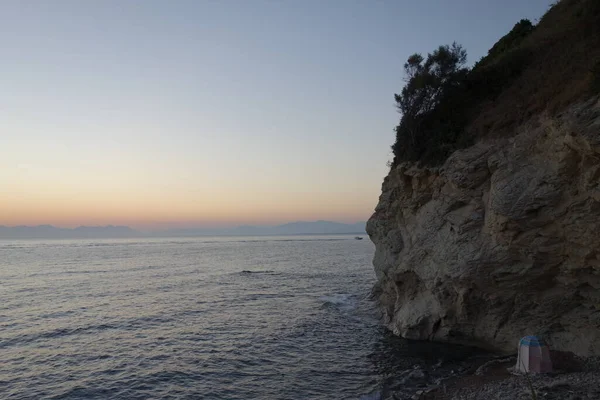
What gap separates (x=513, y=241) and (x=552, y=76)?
7.89m

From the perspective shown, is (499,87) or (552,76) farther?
(499,87)

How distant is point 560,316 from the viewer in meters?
16.8

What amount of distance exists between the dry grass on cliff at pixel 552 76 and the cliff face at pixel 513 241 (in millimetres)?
1023

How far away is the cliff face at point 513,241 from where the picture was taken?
14.4 meters

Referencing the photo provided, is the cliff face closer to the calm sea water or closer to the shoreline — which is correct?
the shoreline

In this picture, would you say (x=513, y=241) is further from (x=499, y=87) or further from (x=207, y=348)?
(x=207, y=348)

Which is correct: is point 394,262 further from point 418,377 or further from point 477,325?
point 418,377

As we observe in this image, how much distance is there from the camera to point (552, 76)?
59.7 ft

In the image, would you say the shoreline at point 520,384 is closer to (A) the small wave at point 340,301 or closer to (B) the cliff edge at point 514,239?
(B) the cliff edge at point 514,239

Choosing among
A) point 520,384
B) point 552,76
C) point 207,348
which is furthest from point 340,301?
point 552,76

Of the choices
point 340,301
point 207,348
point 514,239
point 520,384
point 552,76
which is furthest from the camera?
point 340,301

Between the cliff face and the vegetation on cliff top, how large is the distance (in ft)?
3.94

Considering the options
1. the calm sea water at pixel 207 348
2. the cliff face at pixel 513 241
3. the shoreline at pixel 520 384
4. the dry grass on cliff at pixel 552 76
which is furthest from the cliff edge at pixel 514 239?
the calm sea water at pixel 207 348

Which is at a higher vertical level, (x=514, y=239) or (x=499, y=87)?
(x=499, y=87)
